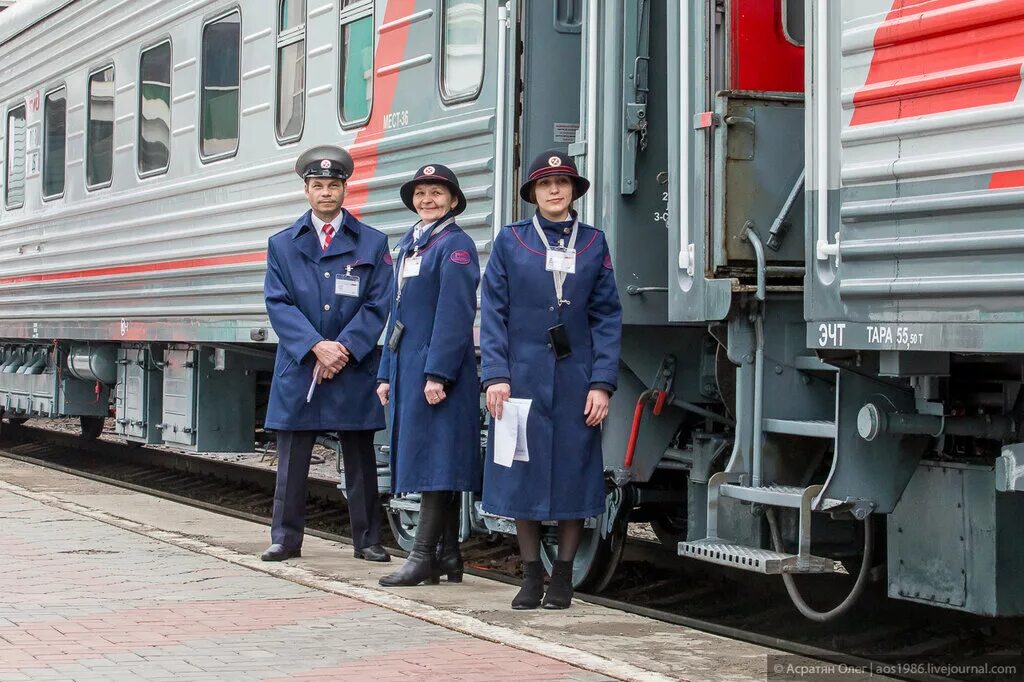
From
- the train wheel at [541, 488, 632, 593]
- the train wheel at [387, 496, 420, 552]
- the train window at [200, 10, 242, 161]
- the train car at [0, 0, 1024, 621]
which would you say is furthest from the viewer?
the train window at [200, 10, 242, 161]

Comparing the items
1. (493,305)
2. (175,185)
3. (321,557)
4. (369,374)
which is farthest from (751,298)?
(175,185)

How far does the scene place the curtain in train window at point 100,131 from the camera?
12383mm

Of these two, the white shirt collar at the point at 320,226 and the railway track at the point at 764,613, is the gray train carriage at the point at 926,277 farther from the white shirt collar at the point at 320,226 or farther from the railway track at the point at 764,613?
the white shirt collar at the point at 320,226

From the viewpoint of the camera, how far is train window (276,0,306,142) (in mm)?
9258

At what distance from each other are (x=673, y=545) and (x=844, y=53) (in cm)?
371

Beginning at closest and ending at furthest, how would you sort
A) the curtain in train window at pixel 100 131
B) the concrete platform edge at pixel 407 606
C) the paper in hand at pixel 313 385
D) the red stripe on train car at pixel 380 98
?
the concrete platform edge at pixel 407 606 → the paper in hand at pixel 313 385 → the red stripe on train car at pixel 380 98 → the curtain in train window at pixel 100 131

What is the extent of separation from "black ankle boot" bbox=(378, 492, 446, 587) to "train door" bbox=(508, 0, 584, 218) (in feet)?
4.66

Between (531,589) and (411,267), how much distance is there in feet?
4.90

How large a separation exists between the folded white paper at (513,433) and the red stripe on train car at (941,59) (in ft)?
5.60

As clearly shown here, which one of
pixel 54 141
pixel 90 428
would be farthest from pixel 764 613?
pixel 90 428

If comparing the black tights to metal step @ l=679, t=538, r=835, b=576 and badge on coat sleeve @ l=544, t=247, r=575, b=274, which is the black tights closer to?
metal step @ l=679, t=538, r=835, b=576

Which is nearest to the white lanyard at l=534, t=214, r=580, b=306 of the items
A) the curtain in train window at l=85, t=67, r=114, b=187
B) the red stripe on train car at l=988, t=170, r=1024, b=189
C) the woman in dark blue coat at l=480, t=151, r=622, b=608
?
the woman in dark blue coat at l=480, t=151, r=622, b=608

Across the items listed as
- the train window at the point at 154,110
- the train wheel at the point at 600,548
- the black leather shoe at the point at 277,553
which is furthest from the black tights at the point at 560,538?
the train window at the point at 154,110

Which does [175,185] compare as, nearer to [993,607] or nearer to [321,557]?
[321,557]
